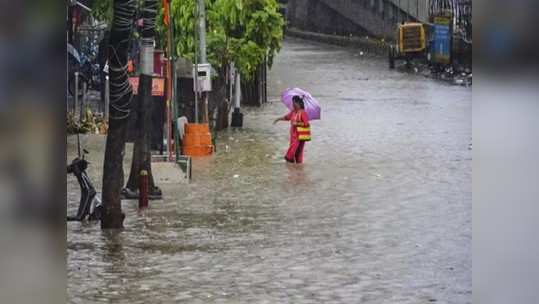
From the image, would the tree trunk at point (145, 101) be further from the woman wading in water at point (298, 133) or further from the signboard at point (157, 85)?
the woman wading in water at point (298, 133)

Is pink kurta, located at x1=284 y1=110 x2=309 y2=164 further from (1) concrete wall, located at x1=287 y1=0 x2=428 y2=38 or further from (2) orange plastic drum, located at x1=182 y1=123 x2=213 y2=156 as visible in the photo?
(1) concrete wall, located at x1=287 y1=0 x2=428 y2=38

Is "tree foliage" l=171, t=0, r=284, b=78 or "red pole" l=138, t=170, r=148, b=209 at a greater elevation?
"tree foliage" l=171, t=0, r=284, b=78

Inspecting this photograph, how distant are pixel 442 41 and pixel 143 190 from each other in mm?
29385

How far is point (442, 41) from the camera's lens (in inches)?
1710

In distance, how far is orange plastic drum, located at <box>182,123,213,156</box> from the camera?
69.5ft

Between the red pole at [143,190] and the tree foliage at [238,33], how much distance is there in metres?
8.04

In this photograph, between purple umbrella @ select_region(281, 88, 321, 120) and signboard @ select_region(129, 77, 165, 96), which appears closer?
signboard @ select_region(129, 77, 165, 96)

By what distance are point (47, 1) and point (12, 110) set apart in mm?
370

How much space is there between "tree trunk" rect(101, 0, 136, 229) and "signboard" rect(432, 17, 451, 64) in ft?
100

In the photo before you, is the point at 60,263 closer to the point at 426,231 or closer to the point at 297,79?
the point at 426,231

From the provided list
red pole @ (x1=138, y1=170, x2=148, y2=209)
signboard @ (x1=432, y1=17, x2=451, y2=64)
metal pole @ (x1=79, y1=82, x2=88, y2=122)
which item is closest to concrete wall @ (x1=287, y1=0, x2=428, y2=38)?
signboard @ (x1=432, y1=17, x2=451, y2=64)

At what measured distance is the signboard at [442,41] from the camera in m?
43.2

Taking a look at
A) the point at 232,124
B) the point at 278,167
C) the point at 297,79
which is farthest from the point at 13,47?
the point at 297,79

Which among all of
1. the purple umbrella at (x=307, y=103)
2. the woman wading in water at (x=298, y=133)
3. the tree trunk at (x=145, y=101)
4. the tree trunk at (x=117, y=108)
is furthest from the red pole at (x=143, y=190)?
the purple umbrella at (x=307, y=103)
